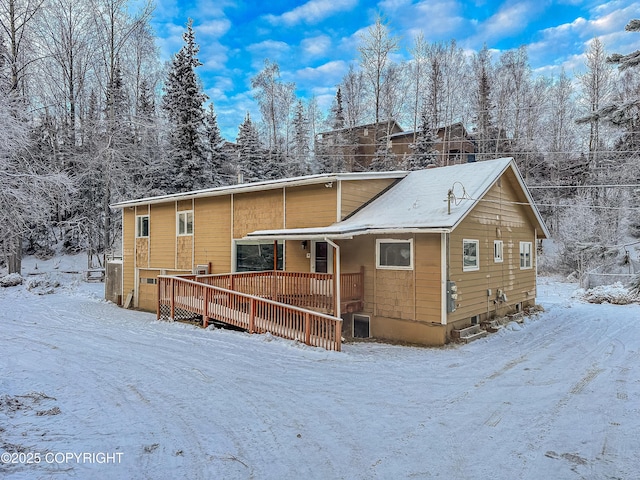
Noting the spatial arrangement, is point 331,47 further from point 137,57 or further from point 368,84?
point 137,57

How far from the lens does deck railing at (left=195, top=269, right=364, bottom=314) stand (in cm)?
1016

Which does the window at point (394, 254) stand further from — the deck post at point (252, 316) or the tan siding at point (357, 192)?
the deck post at point (252, 316)

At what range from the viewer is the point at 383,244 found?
1043 centimetres

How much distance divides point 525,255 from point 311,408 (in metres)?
12.0

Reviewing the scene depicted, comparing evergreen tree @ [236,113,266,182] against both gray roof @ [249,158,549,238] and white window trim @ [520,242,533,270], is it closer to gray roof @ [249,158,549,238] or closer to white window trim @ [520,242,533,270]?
gray roof @ [249,158,549,238]

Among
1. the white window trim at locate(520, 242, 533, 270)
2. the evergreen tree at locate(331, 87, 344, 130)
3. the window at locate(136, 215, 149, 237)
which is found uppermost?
the evergreen tree at locate(331, 87, 344, 130)

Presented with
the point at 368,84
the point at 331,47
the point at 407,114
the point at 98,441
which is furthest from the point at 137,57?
the point at 98,441

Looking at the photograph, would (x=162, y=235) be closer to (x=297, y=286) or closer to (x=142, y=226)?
(x=142, y=226)

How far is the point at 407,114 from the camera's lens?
2970 centimetres

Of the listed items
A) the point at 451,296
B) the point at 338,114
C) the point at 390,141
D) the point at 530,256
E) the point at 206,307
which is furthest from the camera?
the point at 338,114

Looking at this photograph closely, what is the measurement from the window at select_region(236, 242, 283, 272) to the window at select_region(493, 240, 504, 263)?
6.55 m

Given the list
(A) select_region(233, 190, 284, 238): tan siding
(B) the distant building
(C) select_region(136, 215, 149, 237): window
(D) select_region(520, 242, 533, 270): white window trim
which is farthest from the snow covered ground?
(B) the distant building

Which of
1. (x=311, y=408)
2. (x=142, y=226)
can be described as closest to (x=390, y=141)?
(x=142, y=226)

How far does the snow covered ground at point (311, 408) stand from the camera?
3.77m
